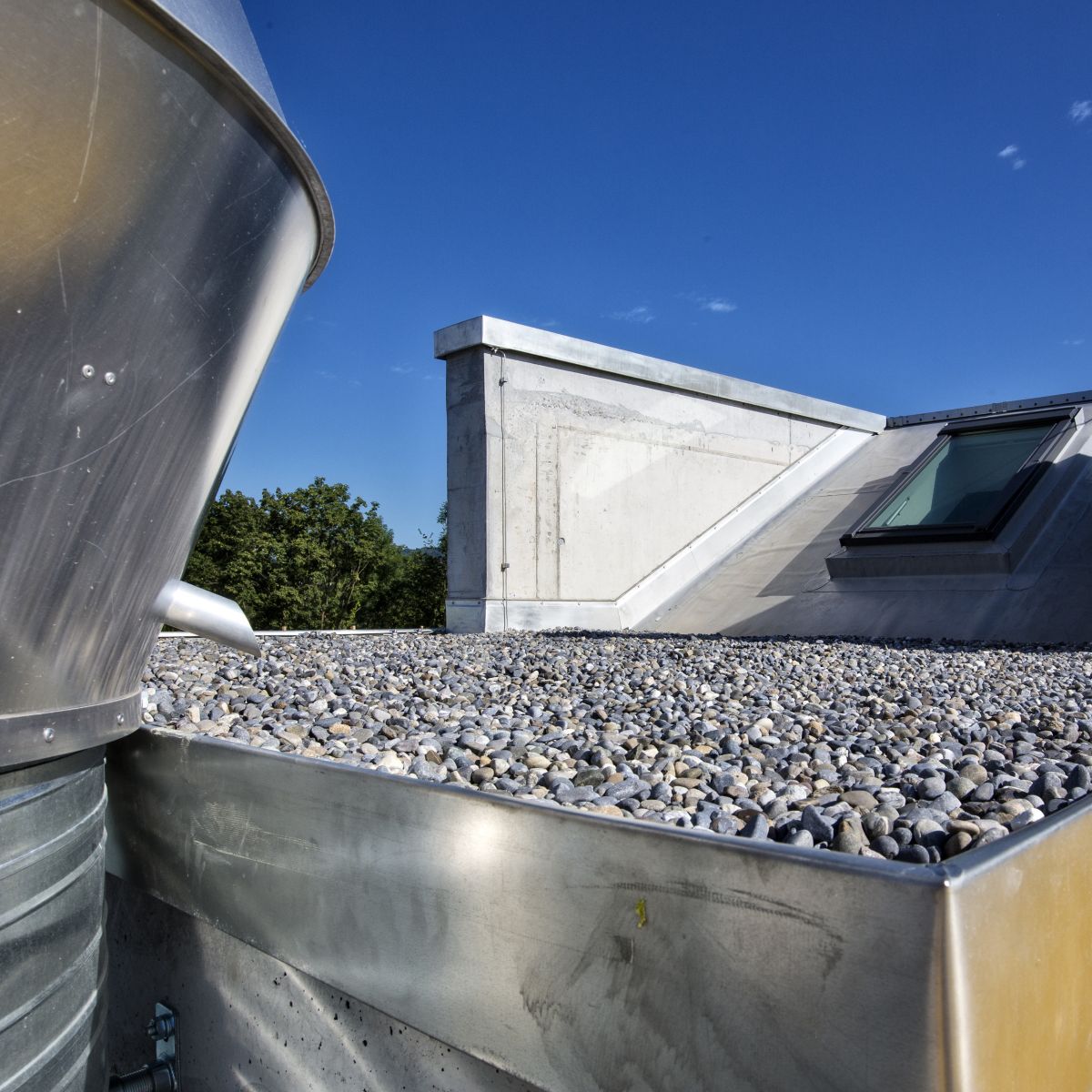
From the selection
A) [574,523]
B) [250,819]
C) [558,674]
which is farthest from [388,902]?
[574,523]

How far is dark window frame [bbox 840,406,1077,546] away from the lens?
8.86 metres

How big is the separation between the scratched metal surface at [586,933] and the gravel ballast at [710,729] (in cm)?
16

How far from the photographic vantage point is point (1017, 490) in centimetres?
916

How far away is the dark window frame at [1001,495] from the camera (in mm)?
8859

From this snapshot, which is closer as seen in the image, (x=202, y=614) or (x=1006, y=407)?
(x=202, y=614)

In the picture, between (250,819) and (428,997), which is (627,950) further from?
(250,819)

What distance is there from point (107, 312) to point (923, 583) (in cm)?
868

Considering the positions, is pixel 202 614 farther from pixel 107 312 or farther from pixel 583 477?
pixel 583 477

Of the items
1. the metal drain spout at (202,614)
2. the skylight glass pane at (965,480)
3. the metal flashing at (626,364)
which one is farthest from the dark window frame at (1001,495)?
the metal drain spout at (202,614)

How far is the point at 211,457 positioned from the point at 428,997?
3.55 ft

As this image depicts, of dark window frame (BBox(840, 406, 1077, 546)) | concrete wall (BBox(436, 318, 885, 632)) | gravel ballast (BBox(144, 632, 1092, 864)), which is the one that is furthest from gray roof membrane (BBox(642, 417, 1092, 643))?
gravel ballast (BBox(144, 632, 1092, 864))

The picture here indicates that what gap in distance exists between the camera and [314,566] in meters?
19.9

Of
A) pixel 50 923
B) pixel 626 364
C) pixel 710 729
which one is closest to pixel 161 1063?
pixel 50 923

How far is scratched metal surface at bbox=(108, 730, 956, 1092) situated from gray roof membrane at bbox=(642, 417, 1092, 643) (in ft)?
22.9
